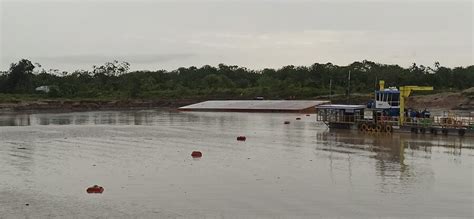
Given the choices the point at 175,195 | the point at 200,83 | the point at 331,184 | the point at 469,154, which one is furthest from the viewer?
the point at 200,83

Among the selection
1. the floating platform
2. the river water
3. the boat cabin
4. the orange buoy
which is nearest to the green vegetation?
the floating platform

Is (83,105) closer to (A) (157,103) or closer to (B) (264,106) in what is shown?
(A) (157,103)

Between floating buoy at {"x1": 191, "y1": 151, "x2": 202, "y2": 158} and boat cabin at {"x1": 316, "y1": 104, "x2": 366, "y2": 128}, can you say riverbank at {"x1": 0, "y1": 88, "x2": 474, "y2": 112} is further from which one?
floating buoy at {"x1": 191, "y1": 151, "x2": 202, "y2": 158}

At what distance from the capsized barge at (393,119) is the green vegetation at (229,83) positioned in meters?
58.8

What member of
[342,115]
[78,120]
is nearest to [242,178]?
[342,115]

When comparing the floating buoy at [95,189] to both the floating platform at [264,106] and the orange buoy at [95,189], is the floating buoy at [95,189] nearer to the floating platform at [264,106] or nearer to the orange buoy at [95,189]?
the orange buoy at [95,189]

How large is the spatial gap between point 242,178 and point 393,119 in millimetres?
24134

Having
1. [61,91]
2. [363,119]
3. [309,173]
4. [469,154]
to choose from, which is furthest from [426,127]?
[61,91]

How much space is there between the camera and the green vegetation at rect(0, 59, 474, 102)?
11081 cm

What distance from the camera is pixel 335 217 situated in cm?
1594

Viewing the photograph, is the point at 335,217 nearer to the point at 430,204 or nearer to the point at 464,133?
the point at 430,204

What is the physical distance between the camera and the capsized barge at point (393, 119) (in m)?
40.1

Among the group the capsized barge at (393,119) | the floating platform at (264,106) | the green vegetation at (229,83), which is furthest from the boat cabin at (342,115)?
the green vegetation at (229,83)

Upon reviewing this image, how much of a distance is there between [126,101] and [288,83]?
34.8 meters
